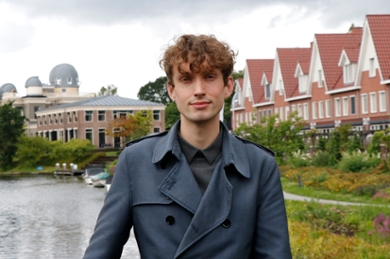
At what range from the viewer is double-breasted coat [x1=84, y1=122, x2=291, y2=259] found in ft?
11.6

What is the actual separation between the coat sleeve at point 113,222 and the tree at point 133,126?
80.2 m

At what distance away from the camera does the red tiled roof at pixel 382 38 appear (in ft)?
160

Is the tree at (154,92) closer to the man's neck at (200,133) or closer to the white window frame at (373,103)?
the white window frame at (373,103)

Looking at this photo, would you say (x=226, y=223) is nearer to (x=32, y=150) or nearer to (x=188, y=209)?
(x=188, y=209)

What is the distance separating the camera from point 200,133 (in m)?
3.71

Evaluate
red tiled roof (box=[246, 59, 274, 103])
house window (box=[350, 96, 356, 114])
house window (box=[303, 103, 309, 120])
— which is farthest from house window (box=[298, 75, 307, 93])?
red tiled roof (box=[246, 59, 274, 103])

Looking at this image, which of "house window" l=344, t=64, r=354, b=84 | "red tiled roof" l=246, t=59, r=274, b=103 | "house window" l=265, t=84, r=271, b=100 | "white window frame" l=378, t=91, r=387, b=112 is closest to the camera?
"white window frame" l=378, t=91, r=387, b=112

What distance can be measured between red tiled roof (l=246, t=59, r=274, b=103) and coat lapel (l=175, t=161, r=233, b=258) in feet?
236

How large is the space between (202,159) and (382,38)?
47.4m

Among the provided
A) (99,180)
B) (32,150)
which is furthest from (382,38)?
(32,150)

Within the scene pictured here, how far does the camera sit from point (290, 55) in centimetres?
6931

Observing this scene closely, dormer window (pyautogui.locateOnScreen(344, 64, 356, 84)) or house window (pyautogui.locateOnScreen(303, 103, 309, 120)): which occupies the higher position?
dormer window (pyautogui.locateOnScreen(344, 64, 356, 84))

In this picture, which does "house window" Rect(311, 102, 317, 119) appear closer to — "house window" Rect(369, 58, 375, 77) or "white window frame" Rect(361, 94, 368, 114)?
"white window frame" Rect(361, 94, 368, 114)

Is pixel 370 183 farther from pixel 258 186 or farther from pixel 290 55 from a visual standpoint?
pixel 290 55
